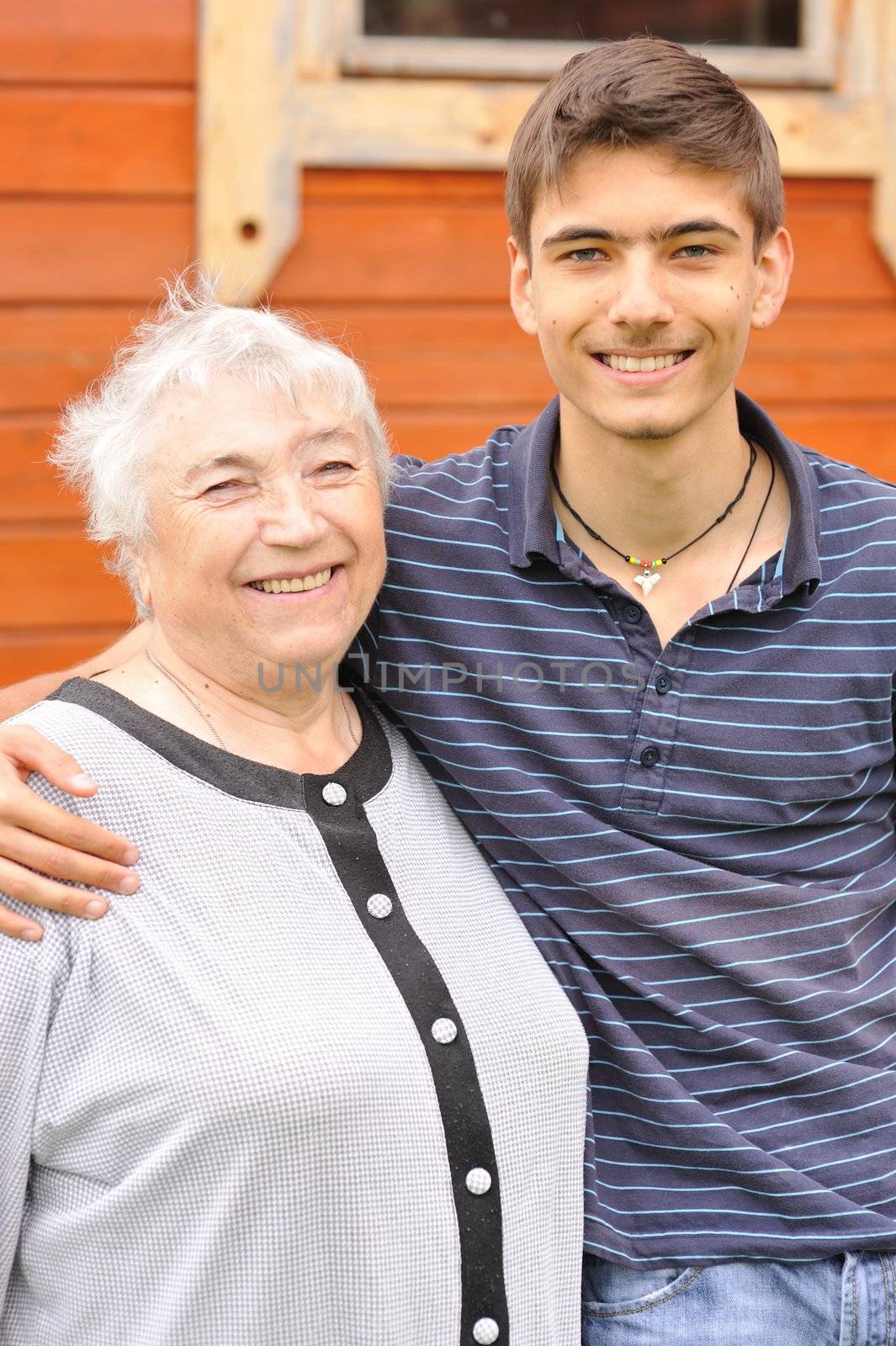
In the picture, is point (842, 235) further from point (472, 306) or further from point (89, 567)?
point (89, 567)

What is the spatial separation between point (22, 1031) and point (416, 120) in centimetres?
228

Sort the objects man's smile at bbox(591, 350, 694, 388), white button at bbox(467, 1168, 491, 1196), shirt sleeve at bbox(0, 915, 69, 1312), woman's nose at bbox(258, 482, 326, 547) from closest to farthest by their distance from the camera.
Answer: shirt sleeve at bbox(0, 915, 69, 1312), white button at bbox(467, 1168, 491, 1196), woman's nose at bbox(258, 482, 326, 547), man's smile at bbox(591, 350, 694, 388)

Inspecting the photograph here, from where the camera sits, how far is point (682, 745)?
67.9 inches

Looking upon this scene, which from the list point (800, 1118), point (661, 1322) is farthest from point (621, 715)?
point (661, 1322)

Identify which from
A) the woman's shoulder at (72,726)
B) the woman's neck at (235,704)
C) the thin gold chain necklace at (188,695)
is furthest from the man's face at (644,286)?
the woman's shoulder at (72,726)

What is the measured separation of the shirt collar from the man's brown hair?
0.26m

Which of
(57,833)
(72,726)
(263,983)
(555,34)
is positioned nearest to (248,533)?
(72,726)

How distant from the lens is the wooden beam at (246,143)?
9.60ft

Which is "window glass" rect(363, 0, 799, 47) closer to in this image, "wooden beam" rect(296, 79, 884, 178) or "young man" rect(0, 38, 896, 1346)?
"wooden beam" rect(296, 79, 884, 178)

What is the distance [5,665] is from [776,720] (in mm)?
1970

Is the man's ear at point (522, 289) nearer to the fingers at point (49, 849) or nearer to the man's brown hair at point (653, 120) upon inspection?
the man's brown hair at point (653, 120)

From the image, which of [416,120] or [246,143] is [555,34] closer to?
[416,120]

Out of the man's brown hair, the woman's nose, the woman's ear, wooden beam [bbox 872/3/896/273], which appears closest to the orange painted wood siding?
wooden beam [bbox 872/3/896/273]

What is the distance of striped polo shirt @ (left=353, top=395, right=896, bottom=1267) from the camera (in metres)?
1.68
